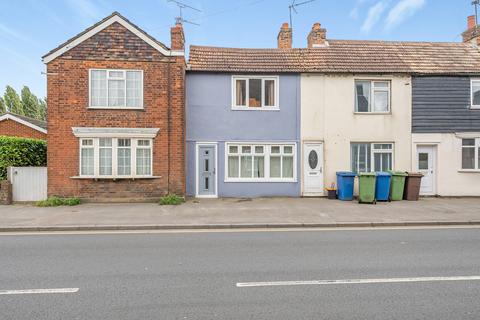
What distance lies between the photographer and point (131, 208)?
11.9 meters

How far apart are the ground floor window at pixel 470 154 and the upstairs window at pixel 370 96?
3727mm

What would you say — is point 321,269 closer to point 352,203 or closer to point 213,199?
point 352,203

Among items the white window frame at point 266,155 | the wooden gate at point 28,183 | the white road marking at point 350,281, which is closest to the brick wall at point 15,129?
the wooden gate at point 28,183

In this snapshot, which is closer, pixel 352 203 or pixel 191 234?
pixel 191 234

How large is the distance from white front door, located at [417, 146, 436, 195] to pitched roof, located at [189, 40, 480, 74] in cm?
333

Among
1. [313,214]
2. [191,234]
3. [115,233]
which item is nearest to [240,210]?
[313,214]

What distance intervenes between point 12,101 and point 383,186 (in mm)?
54447

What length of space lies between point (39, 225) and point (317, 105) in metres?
11.1

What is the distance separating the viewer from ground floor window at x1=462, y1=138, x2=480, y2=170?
15062 millimetres

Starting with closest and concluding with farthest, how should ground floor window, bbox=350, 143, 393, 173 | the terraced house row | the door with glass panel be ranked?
the terraced house row → the door with glass panel → ground floor window, bbox=350, 143, 393, 173

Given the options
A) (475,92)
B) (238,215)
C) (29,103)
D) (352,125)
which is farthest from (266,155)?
(29,103)

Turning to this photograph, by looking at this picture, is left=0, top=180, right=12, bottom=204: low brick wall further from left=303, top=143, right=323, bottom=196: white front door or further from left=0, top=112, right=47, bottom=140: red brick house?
left=303, top=143, right=323, bottom=196: white front door

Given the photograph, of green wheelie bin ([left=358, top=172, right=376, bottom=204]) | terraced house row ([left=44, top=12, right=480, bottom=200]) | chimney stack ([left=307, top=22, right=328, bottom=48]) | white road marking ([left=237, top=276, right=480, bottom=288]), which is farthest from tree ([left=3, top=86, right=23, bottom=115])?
white road marking ([left=237, top=276, right=480, bottom=288])

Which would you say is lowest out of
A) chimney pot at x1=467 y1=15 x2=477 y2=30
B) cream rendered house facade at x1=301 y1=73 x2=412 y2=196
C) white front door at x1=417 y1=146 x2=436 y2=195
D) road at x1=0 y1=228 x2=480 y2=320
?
road at x1=0 y1=228 x2=480 y2=320
